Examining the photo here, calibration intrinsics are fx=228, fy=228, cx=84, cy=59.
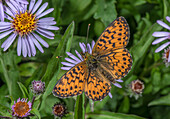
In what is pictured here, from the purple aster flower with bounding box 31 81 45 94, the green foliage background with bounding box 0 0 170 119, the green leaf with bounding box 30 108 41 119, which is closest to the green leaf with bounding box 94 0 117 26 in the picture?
the green foliage background with bounding box 0 0 170 119

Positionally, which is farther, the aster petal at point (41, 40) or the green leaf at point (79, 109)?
the aster petal at point (41, 40)

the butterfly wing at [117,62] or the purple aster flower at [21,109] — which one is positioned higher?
the butterfly wing at [117,62]

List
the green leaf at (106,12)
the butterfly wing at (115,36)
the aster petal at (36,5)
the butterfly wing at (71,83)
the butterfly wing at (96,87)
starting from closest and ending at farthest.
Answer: the butterfly wing at (71,83), the butterfly wing at (96,87), the butterfly wing at (115,36), the aster petal at (36,5), the green leaf at (106,12)

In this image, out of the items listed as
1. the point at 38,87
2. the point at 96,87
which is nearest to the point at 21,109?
the point at 38,87

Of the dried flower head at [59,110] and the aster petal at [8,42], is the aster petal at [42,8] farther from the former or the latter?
the dried flower head at [59,110]

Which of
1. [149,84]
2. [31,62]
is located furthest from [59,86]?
[149,84]

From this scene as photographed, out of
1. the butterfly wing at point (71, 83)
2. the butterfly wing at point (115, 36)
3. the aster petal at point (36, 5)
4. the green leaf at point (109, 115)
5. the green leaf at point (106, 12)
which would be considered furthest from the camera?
the green leaf at point (106, 12)

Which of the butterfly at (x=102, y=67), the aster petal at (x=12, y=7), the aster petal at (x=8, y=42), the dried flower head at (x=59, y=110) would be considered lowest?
the dried flower head at (x=59, y=110)

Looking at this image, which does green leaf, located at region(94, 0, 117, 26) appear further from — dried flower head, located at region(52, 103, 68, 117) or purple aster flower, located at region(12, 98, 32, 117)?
purple aster flower, located at region(12, 98, 32, 117)

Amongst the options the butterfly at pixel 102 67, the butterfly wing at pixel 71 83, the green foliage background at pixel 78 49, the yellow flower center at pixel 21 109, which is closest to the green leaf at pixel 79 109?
the green foliage background at pixel 78 49
